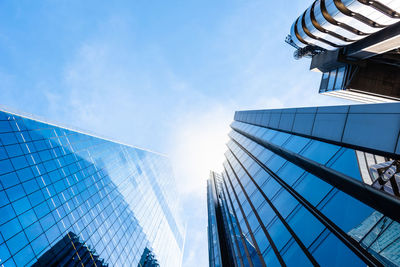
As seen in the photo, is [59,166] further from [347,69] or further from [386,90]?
[386,90]

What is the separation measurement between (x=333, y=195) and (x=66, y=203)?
31.4 metres

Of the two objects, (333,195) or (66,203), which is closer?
(333,195)

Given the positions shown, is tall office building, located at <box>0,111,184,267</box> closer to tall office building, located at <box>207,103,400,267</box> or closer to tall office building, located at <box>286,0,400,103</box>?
tall office building, located at <box>207,103,400,267</box>

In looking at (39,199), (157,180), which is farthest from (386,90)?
(157,180)

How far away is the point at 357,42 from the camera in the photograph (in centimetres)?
1733

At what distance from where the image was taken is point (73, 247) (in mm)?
25141

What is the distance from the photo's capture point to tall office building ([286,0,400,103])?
13453 millimetres

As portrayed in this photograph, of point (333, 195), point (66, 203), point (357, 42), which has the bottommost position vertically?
point (333, 195)

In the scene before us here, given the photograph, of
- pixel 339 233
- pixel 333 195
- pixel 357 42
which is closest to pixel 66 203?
pixel 333 195

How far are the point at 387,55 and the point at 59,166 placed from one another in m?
39.9

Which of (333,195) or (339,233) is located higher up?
(333,195)

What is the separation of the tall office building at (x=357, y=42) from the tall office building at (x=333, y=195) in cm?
776

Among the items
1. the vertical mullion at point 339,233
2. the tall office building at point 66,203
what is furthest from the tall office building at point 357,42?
the tall office building at point 66,203

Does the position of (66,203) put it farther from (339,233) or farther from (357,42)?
(357,42)
